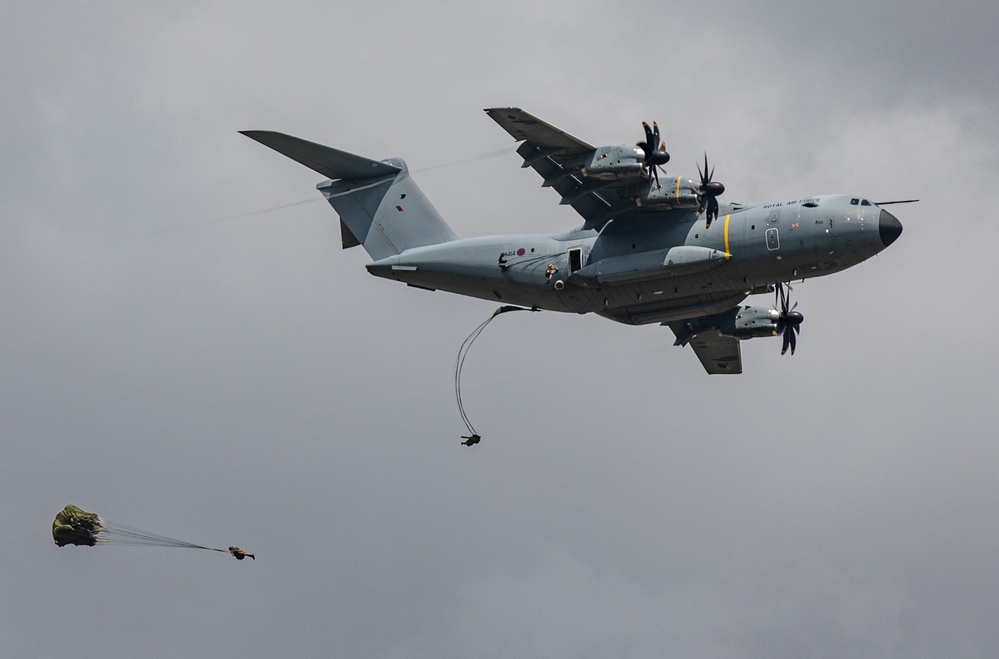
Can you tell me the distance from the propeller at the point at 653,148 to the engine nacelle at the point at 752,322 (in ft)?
23.4

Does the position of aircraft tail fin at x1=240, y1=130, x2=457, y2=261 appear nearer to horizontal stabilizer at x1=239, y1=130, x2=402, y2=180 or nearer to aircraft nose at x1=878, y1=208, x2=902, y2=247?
horizontal stabilizer at x1=239, y1=130, x2=402, y2=180

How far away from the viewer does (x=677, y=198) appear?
33.5 metres

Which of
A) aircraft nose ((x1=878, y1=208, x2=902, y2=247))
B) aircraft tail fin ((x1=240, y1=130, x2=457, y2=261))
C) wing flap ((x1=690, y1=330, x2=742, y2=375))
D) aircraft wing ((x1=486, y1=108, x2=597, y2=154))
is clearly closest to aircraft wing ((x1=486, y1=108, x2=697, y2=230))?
aircraft wing ((x1=486, y1=108, x2=597, y2=154))

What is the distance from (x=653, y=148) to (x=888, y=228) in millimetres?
5496

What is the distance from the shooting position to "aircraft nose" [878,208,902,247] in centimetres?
3228

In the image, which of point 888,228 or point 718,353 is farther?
point 718,353

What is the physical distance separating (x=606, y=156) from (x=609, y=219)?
226 cm

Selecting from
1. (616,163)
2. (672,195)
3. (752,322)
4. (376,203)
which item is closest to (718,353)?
(752,322)

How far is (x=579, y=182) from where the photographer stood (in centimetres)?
3441

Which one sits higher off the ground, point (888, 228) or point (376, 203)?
point (376, 203)

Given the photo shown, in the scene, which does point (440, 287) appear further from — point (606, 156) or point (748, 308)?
point (748, 308)

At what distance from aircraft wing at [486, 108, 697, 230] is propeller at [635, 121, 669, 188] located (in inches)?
22.9

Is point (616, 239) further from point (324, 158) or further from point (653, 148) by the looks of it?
point (324, 158)

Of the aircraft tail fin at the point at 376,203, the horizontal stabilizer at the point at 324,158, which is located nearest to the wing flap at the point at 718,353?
the aircraft tail fin at the point at 376,203
